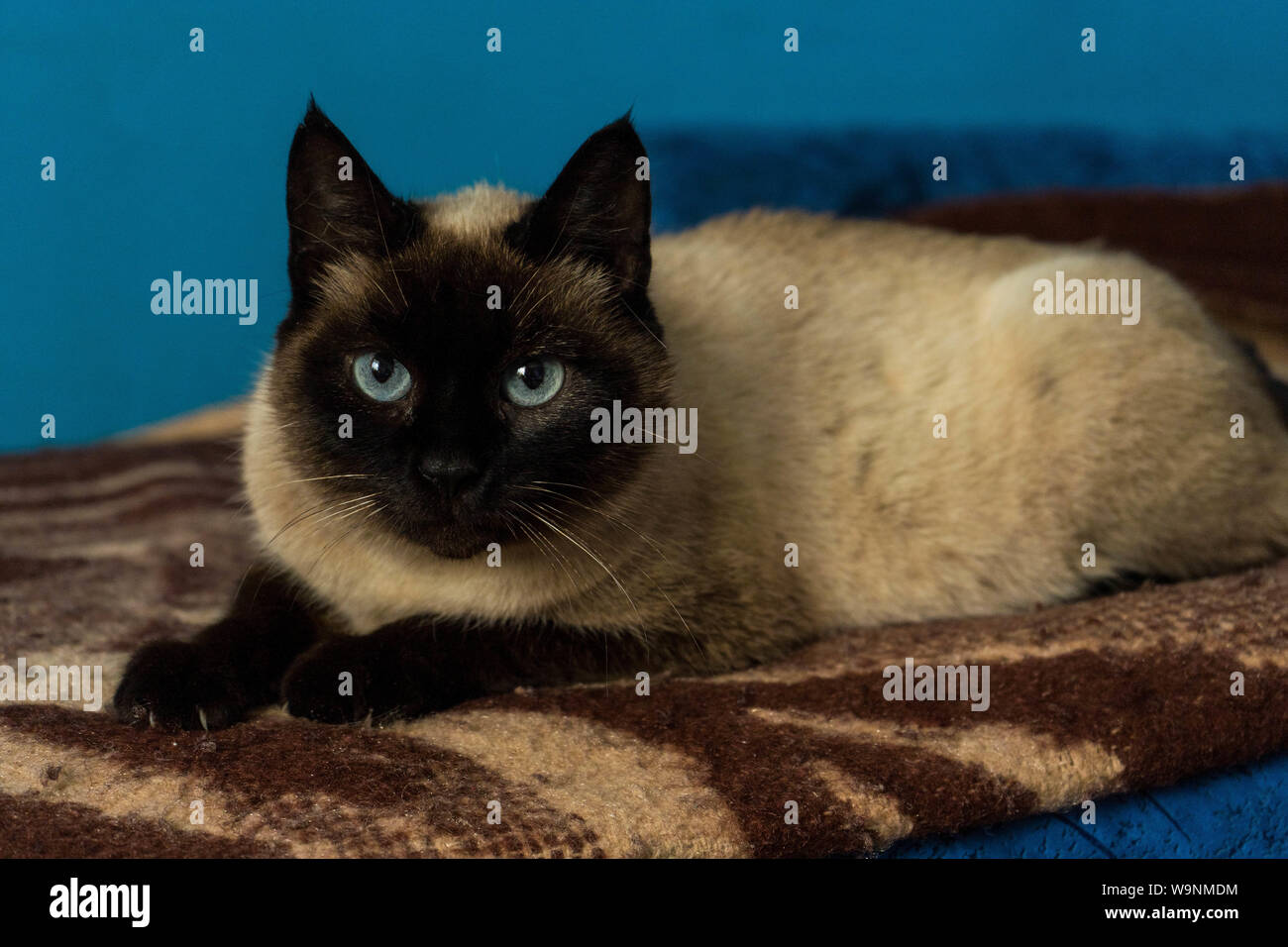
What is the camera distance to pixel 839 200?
4.05 meters

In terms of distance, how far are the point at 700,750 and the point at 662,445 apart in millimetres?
483

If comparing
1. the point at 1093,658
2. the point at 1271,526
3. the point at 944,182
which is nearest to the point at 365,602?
the point at 1093,658

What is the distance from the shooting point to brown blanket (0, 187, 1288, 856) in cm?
142

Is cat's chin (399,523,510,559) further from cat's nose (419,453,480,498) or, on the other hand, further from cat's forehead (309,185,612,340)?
cat's forehead (309,185,612,340)

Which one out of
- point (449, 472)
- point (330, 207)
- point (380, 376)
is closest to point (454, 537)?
point (449, 472)

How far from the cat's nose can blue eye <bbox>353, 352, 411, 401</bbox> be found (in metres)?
0.14

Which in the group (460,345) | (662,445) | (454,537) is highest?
(460,345)

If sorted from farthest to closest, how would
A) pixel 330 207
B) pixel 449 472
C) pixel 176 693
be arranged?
1. pixel 330 207
2. pixel 176 693
3. pixel 449 472

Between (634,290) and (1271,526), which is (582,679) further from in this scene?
(1271,526)

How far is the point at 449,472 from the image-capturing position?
1562 mm

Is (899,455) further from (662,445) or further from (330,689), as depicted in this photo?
(330,689)

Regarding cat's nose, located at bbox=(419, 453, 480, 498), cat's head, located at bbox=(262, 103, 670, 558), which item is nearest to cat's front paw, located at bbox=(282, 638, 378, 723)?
cat's head, located at bbox=(262, 103, 670, 558)

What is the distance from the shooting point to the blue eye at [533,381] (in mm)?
1671

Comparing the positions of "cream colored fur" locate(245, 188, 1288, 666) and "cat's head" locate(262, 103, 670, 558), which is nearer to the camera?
"cat's head" locate(262, 103, 670, 558)
